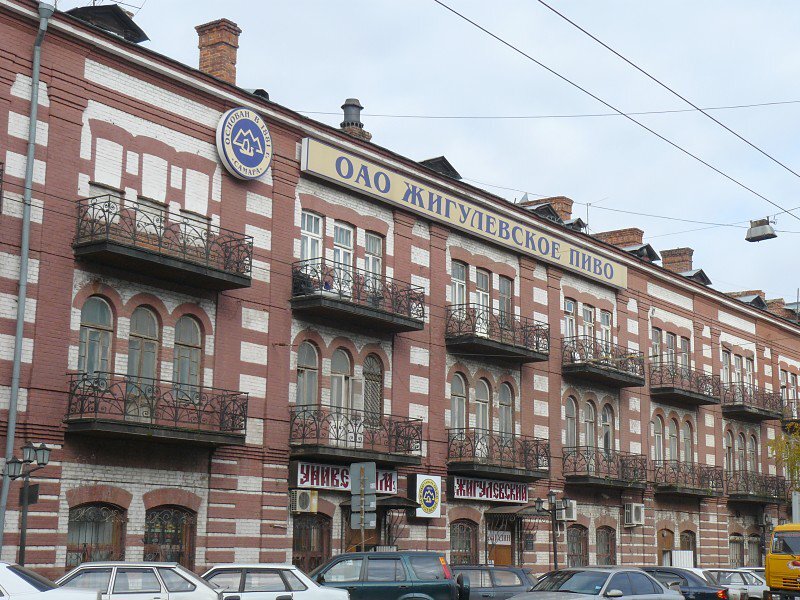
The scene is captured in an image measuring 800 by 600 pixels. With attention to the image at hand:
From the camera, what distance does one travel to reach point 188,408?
77.2ft

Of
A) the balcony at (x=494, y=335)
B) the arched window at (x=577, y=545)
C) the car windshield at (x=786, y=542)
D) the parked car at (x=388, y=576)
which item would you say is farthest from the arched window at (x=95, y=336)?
the arched window at (x=577, y=545)

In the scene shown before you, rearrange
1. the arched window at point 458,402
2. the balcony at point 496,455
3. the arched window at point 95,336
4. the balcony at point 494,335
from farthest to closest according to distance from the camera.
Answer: the arched window at point 458,402 → the balcony at point 494,335 → the balcony at point 496,455 → the arched window at point 95,336

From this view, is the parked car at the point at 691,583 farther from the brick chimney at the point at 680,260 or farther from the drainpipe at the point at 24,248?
the brick chimney at the point at 680,260

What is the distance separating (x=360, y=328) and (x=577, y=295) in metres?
11.1

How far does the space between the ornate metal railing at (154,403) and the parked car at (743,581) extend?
12838 mm

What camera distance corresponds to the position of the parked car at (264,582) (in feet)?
61.2

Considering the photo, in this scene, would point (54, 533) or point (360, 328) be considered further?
point (360, 328)

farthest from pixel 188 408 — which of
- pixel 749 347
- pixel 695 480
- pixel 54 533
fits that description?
pixel 749 347

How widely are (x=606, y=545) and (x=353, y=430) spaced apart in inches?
532

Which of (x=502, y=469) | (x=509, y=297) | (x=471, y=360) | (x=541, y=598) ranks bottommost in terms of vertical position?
(x=541, y=598)

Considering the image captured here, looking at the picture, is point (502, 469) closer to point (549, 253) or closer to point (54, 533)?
point (549, 253)

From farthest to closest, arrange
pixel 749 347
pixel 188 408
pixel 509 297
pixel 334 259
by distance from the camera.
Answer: pixel 749 347
pixel 509 297
pixel 334 259
pixel 188 408

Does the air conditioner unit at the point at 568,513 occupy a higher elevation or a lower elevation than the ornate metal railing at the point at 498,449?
lower

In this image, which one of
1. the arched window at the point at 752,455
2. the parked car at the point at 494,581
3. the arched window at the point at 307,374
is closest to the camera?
the parked car at the point at 494,581
